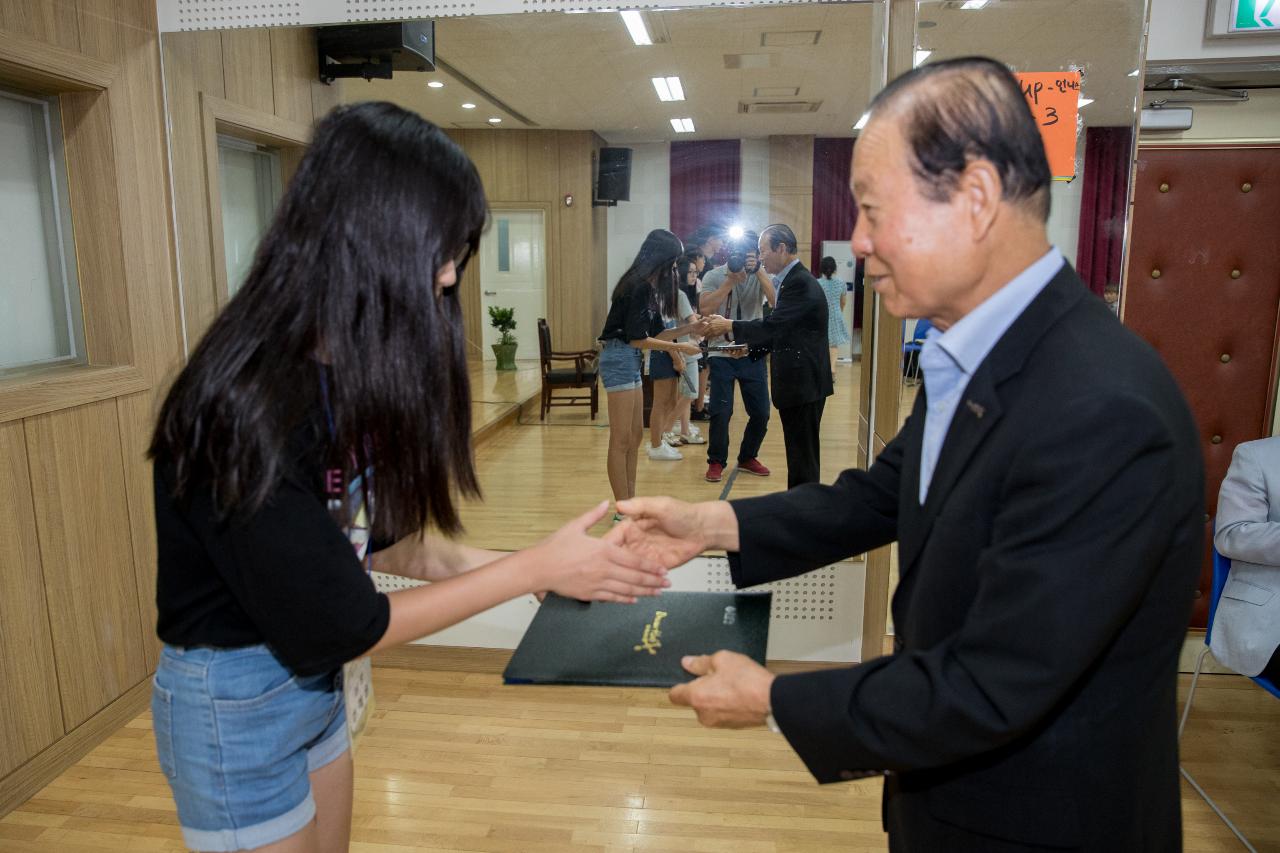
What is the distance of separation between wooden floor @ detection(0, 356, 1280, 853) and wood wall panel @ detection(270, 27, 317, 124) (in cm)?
223

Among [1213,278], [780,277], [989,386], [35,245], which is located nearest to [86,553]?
[35,245]

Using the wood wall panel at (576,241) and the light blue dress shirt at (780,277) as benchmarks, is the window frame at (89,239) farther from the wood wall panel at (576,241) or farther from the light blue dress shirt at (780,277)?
the light blue dress shirt at (780,277)

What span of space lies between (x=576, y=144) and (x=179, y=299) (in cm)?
199

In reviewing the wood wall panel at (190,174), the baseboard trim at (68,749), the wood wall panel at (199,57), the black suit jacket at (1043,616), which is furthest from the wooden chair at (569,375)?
the black suit jacket at (1043,616)

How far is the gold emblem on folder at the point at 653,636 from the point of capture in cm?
136

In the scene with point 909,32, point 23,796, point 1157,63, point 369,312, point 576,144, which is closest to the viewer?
point 369,312

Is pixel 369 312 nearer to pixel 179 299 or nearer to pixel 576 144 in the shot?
pixel 179 299

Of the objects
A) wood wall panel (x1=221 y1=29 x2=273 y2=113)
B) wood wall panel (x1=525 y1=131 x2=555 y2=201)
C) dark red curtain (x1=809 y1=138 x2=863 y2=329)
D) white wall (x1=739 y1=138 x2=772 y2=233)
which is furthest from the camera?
wood wall panel (x1=525 y1=131 x2=555 y2=201)

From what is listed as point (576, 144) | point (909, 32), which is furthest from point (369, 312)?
point (576, 144)

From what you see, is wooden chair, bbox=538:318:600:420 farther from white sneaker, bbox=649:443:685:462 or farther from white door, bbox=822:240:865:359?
white door, bbox=822:240:865:359

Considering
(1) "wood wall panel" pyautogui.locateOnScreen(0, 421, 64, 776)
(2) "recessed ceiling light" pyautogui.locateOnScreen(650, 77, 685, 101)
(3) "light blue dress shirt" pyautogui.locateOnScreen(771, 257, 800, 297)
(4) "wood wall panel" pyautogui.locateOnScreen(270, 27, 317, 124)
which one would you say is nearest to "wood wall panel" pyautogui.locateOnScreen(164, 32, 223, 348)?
(4) "wood wall panel" pyautogui.locateOnScreen(270, 27, 317, 124)

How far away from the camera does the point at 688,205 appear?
12.8ft

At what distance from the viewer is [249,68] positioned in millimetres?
3316

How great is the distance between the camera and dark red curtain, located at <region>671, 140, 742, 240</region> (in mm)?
3811
